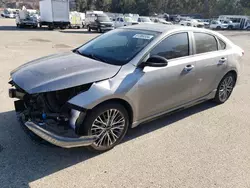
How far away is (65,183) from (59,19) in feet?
87.0

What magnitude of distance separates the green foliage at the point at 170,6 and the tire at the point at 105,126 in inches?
2231

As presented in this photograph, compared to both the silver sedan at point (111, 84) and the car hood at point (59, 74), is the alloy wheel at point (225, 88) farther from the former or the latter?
the car hood at point (59, 74)

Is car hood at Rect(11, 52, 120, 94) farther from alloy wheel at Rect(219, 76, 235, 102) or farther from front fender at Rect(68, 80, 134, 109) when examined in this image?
alloy wheel at Rect(219, 76, 235, 102)

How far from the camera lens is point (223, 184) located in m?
2.71

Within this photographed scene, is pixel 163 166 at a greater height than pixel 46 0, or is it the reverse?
pixel 46 0

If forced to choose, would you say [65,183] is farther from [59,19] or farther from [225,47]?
[59,19]

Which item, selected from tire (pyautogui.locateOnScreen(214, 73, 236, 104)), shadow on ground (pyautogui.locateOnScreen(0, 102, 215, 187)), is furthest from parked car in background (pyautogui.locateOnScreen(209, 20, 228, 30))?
shadow on ground (pyautogui.locateOnScreen(0, 102, 215, 187))

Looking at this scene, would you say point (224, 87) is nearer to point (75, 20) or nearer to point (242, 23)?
point (75, 20)

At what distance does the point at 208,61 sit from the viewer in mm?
4242

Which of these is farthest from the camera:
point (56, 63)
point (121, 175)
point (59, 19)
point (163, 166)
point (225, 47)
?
point (59, 19)

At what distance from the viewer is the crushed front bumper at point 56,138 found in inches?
105

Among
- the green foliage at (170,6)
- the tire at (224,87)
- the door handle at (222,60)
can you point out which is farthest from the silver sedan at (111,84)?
the green foliage at (170,6)

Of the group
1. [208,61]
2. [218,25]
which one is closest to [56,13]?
[208,61]

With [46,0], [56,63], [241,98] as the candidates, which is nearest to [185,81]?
[56,63]
